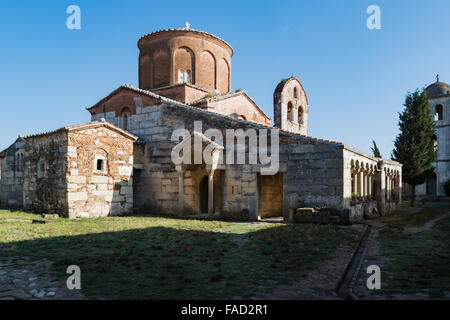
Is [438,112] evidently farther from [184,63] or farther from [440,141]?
[184,63]

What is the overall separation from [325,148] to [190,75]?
10.5 meters

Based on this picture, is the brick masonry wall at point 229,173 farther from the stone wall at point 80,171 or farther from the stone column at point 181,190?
the stone wall at point 80,171

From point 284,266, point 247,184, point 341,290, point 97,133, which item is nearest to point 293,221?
point 247,184

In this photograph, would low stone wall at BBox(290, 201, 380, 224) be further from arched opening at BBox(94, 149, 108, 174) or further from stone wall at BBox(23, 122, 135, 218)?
arched opening at BBox(94, 149, 108, 174)

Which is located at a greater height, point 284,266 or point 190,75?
point 190,75

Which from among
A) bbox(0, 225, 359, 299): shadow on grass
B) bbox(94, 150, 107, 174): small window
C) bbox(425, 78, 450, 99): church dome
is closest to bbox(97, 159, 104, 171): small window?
bbox(94, 150, 107, 174): small window

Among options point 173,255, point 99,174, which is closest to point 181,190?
point 99,174

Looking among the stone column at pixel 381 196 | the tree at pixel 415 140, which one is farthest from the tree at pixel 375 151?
the stone column at pixel 381 196

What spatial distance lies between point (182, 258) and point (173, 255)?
292 mm

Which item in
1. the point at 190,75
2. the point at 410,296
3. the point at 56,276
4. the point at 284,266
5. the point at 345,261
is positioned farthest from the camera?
the point at 190,75

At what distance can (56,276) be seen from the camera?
4.54 meters

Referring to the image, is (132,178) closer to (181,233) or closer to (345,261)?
(181,233)

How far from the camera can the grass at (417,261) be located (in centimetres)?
418

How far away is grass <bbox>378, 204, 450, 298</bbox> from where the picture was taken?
4.18 meters
